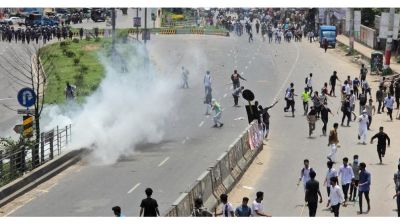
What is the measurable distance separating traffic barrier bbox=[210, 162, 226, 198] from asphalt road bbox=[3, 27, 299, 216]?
1.27 meters

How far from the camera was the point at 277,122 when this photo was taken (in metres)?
34.2

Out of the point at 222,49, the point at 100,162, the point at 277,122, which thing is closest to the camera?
the point at 100,162

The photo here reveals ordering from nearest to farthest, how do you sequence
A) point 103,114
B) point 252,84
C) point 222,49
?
point 103,114 < point 252,84 < point 222,49

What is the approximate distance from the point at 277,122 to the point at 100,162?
9333 mm

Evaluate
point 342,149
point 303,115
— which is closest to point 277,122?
point 303,115

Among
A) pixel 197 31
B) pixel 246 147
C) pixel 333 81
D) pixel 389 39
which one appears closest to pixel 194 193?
pixel 246 147

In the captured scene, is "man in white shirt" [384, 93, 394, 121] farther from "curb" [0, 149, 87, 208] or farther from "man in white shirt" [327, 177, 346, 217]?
"man in white shirt" [327, 177, 346, 217]

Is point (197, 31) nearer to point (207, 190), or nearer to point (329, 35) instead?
point (329, 35)

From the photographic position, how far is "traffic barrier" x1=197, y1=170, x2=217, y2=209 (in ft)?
65.4

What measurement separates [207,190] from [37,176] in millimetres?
6216

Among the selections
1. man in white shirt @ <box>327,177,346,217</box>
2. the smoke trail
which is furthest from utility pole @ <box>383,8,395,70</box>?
man in white shirt @ <box>327,177,346,217</box>

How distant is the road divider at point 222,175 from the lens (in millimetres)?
17828

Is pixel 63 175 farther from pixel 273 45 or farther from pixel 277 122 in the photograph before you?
pixel 273 45

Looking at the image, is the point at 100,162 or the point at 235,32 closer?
the point at 100,162
